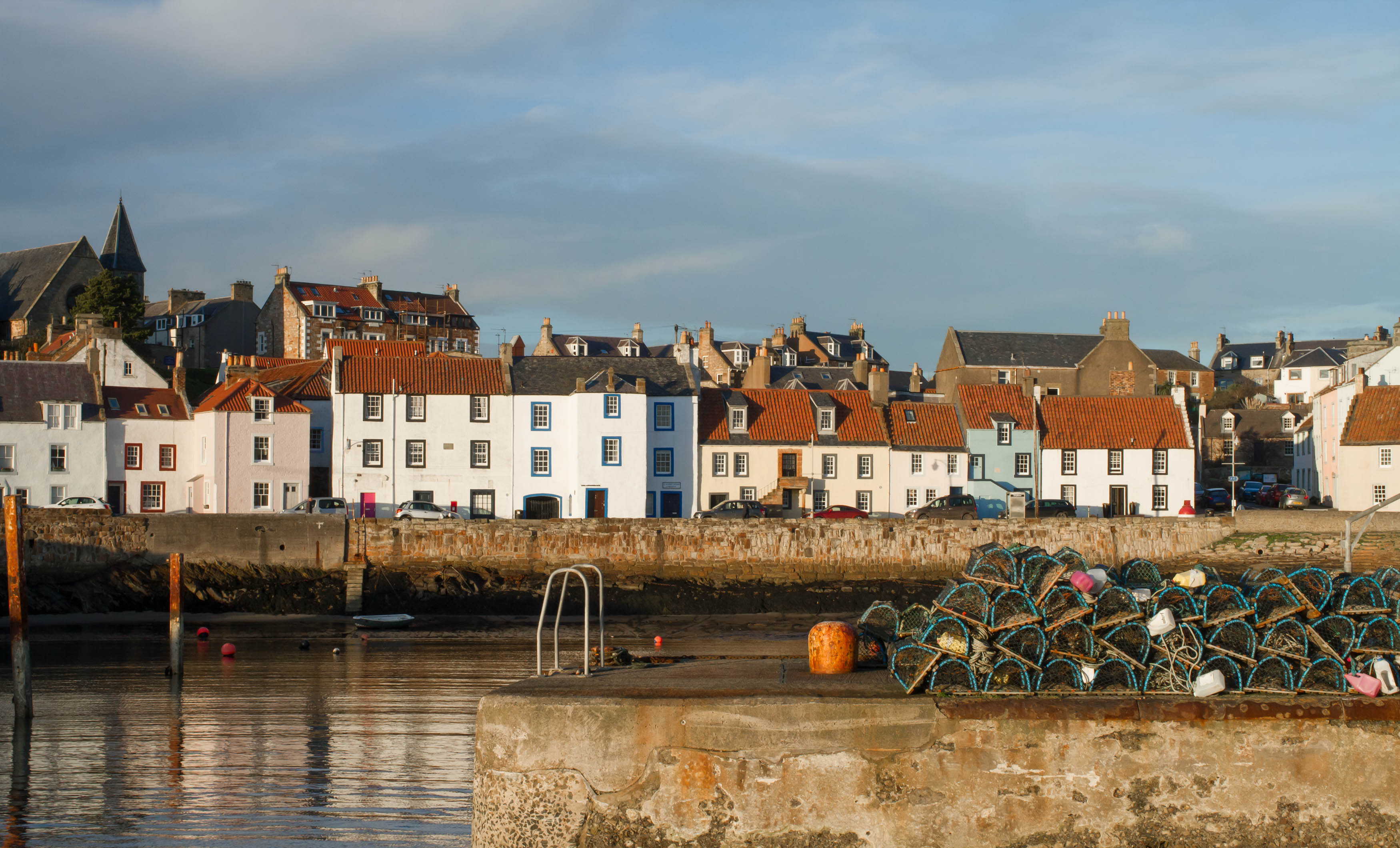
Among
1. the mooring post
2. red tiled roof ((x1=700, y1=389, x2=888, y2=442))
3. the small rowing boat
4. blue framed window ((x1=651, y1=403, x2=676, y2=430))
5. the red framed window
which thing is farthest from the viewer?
red tiled roof ((x1=700, y1=389, x2=888, y2=442))

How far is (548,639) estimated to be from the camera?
32.6 meters

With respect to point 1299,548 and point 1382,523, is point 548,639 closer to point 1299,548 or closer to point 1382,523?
point 1299,548

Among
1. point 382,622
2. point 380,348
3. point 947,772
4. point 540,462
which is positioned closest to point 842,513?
point 540,462

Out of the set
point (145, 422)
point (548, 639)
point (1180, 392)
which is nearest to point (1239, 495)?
point (1180, 392)

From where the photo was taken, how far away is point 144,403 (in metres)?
49.5

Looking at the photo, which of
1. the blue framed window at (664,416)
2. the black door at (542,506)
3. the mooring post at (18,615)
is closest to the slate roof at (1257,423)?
the blue framed window at (664,416)

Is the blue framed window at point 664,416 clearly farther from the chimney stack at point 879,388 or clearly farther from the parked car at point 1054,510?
the parked car at point 1054,510

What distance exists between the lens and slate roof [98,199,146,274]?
9238 cm

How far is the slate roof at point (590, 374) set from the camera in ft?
163

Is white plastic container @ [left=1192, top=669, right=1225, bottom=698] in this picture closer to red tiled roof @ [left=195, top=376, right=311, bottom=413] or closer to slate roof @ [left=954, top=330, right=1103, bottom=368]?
red tiled roof @ [left=195, top=376, right=311, bottom=413]

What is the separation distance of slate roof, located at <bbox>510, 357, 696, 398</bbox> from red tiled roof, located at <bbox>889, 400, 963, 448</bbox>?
905cm

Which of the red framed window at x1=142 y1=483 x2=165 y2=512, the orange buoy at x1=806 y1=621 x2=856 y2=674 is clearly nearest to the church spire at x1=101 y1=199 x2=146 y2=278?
the red framed window at x1=142 y1=483 x2=165 y2=512

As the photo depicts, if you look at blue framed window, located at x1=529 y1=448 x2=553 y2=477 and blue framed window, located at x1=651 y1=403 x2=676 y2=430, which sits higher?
blue framed window, located at x1=651 y1=403 x2=676 y2=430

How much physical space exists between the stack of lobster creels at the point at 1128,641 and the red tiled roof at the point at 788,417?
3882 cm
